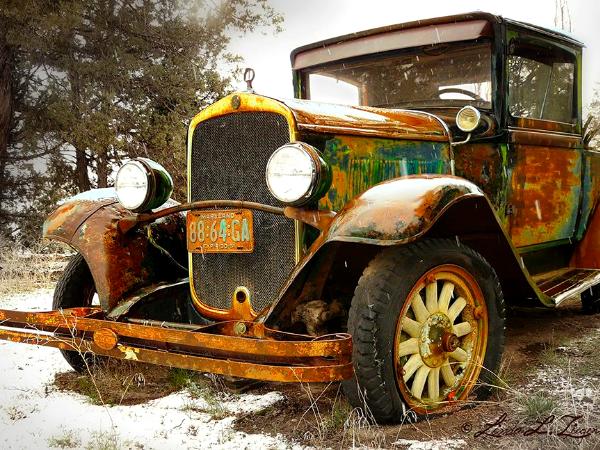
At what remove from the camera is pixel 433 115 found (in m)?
3.54

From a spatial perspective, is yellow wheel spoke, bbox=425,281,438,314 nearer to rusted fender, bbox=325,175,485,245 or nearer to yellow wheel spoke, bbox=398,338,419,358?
yellow wheel spoke, bbox=398,338,419,358

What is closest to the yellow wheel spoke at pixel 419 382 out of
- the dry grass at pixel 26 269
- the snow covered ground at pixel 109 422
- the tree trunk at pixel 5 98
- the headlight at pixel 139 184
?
the snow covered ground at pixel 109 422

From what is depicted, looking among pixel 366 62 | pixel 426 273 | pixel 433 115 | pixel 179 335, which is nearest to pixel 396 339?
pixel 426 273

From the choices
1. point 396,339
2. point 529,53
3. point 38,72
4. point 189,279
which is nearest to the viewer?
point 396,339

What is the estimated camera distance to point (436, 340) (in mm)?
2686

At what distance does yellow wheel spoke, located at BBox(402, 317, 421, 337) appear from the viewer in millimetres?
2566

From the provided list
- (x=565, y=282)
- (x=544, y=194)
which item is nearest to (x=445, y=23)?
(x=544, y=194)

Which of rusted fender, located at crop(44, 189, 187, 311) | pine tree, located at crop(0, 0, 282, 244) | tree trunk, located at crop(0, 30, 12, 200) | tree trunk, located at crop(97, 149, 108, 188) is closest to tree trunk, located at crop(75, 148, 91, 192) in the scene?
pine tree, located at crop(0, 0, 282, 244)

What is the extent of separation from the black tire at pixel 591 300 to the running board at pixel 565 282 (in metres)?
0.36

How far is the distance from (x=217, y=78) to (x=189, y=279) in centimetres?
570

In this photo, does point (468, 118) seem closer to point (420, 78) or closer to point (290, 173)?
point (420, 78)

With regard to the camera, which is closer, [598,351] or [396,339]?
[396,339]

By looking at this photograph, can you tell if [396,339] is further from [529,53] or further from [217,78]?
[217,78]

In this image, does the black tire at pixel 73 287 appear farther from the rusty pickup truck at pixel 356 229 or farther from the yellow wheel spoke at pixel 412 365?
the yellow wheel spoke at pixel 412 365
